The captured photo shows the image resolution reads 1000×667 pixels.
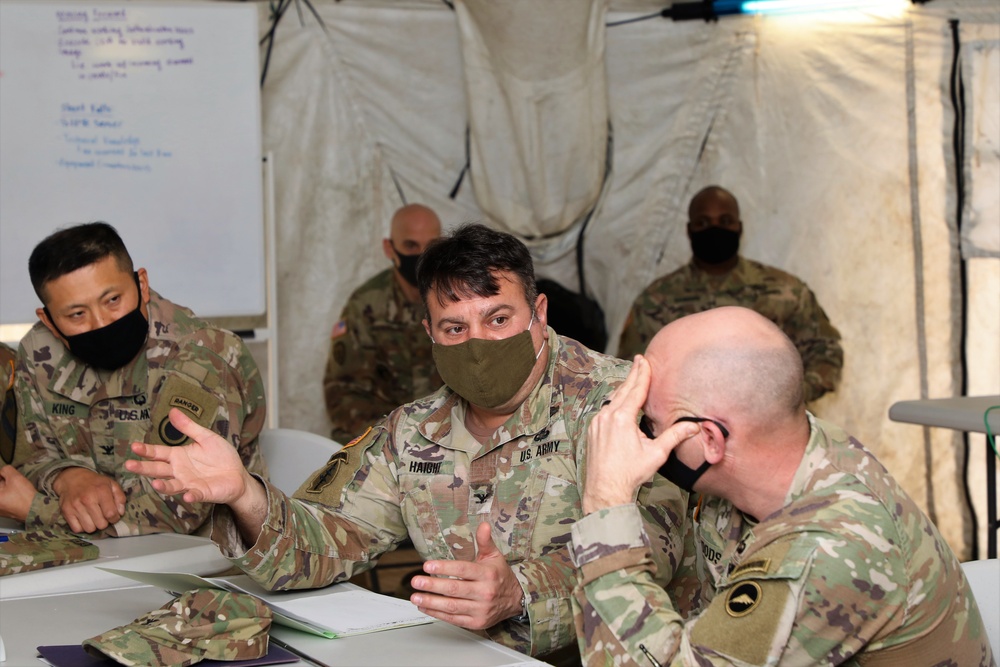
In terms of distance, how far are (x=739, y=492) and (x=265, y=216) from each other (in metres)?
3.23

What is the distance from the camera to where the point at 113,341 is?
2646 mm

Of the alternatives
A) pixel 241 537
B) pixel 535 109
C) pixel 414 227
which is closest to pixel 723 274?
pixel 535 109

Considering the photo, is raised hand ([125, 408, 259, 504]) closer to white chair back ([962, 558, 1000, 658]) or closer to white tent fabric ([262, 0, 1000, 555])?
white chair back ([962, 558, 1000, 658])

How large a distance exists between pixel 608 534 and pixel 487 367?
66 centimetres

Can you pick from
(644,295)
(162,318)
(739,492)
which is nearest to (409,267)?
(644,295)

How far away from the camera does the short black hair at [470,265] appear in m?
2.06

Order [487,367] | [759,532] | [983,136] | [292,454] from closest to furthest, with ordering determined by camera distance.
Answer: [759,532], [487,367], [292,454], [983,136]

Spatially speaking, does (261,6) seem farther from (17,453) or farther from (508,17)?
(17,453)

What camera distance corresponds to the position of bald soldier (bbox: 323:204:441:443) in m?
4.59

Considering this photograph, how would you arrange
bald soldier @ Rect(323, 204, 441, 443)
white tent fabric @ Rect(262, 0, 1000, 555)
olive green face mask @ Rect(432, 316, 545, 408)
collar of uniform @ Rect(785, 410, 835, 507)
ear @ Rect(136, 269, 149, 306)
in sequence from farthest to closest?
bald soldier @ Rect(323, 204, 441, 443)
white tent fabric @ Rect(262, 0, 1000, 555)
ear @ Rect(136, 269, 149, 306)
olive green face mask @ Rect(432, 316, 545, 408)
collar of uniform @ Rect(785, 410, 835, 507)

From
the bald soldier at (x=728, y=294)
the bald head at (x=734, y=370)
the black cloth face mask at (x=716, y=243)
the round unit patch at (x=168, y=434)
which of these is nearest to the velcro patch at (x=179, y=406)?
the round unit patch at (x=168, y=434)

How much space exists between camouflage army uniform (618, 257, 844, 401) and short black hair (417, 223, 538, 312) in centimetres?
241

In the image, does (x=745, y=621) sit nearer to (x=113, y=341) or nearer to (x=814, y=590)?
(x=814, y=590)

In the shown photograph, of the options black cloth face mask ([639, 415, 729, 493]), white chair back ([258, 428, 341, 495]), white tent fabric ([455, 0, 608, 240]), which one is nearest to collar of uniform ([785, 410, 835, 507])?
black cloth face mask ([639, 415, 729, 493])
